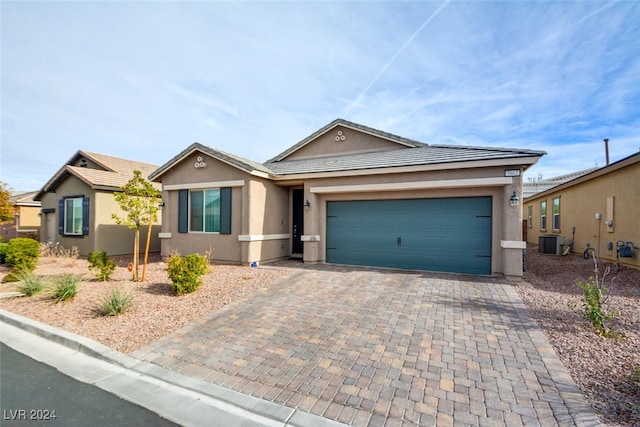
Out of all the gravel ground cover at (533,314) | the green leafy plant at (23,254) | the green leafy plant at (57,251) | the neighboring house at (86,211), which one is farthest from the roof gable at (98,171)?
the gravel ground cover at (533,314)

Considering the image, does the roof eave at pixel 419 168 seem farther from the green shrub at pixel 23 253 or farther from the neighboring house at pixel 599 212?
the green shrub at pixel 23 253

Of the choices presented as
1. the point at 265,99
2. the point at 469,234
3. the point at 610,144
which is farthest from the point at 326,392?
the point at 610,144

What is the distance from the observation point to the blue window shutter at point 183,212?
11.2 m

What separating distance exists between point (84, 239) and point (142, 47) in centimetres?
975

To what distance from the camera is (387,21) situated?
8266 millimetres

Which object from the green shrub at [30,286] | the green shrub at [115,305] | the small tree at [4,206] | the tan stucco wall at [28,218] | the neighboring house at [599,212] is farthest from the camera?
the tan stucco wall at [28,218]

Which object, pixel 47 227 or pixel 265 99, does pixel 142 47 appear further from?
pixel 47 227

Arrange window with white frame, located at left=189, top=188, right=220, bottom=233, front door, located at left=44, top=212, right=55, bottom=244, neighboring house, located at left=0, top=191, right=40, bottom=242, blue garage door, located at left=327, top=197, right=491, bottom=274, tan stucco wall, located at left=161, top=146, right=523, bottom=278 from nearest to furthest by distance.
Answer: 1. tan stucco wall, located at left=161, top=146, right=523, bottom=278
2. blue garage door, located at left=327, top=197, right=491, bottom=274
3. window with white frame, located at left=189, top=188, right=220, bottom=233
4. front door, located at left=44, top=212, right=55, bottom=244
5. neighboring house, located at left=0, top=191, right=40, bottom=242

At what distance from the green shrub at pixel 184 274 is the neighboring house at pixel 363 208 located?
131 inches

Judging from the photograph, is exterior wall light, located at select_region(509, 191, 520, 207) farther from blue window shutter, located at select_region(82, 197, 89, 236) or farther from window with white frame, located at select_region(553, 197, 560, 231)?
blue window shutter, located at select_region(82, 197, 89, 236)

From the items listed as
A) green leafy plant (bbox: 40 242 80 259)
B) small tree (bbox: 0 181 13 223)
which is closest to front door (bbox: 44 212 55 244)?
green leafy plant (bbox: 40 242 80 259)

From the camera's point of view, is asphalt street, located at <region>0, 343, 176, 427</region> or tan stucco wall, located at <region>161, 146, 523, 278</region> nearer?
asphalt street, located at <region>0, 343, 176, 427</region>

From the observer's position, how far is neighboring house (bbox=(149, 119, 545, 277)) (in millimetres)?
8391

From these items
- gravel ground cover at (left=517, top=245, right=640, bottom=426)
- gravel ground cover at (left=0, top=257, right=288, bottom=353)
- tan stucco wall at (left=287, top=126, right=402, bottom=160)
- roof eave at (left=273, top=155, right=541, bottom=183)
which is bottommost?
gravel ground cover at (left=0, top=257, right=288, bottom=353)
